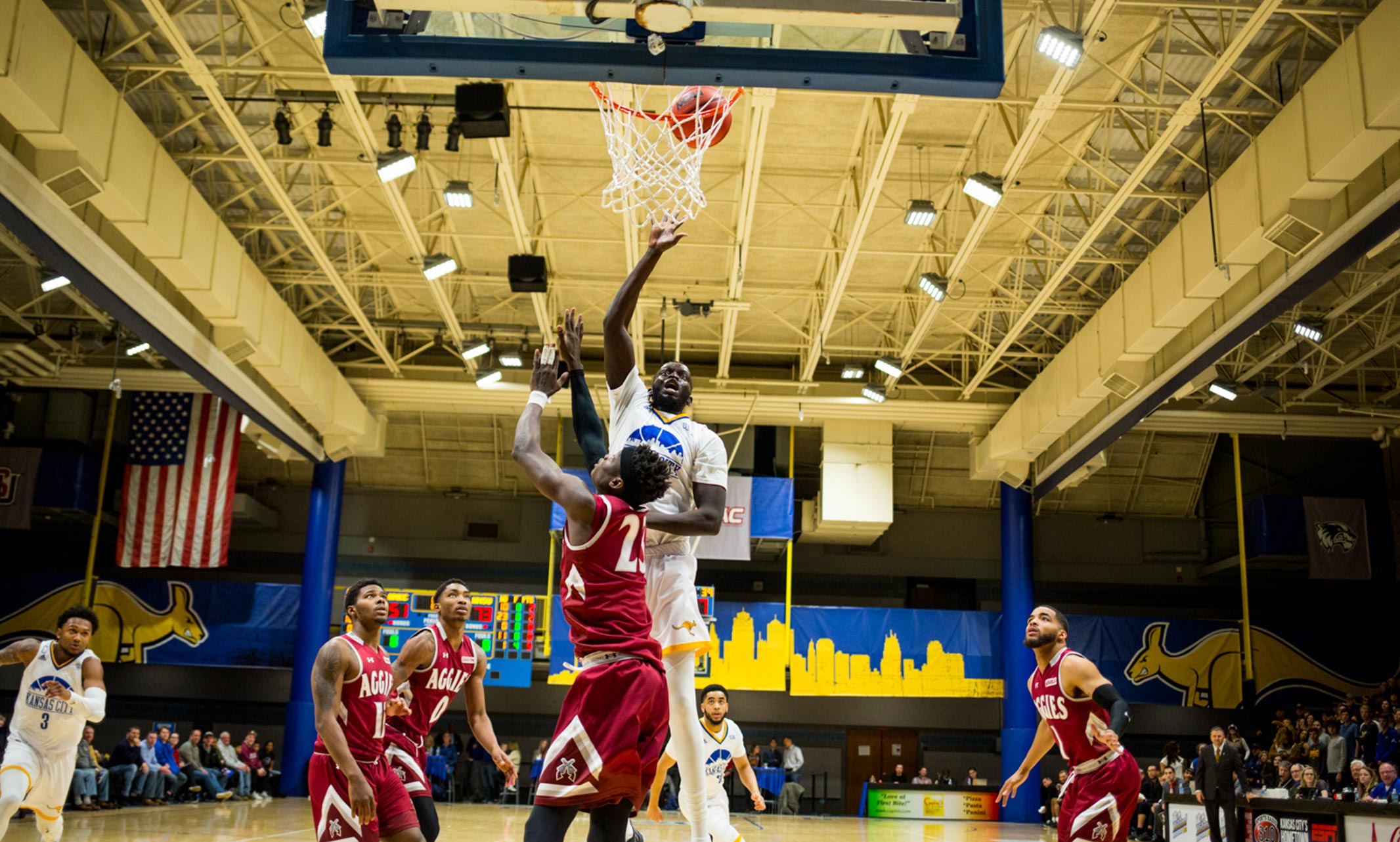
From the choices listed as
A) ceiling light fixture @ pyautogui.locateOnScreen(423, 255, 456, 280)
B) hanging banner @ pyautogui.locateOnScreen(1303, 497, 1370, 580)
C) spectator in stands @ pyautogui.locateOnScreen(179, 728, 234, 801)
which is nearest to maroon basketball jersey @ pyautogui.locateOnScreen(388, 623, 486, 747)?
ceiling light fixture @ pyautogui.locateOnScreen(423, 255, 456, 280)

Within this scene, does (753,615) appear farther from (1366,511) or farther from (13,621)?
(13,621)

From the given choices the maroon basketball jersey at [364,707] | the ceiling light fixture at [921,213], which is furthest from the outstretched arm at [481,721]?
the ceiling light fixture at [921,213]

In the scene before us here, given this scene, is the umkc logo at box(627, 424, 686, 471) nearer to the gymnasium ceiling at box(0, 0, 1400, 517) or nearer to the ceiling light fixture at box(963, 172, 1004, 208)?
the gymnasium ceiling at box(0, 0, 1400, 517)

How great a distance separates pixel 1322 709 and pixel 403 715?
24.7 metres

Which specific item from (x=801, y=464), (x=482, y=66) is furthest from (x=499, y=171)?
(x=801, y=464)

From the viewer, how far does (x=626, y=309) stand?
5.48 meters

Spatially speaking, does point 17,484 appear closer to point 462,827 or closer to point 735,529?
point 462,827

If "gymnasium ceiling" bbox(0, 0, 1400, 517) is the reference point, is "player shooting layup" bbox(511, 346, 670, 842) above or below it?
below

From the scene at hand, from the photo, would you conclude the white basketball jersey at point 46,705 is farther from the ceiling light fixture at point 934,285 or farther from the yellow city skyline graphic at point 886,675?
the yellow city skyline graphic at point 886,675

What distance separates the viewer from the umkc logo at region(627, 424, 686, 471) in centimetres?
576

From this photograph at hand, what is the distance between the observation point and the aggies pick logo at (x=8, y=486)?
2383cm

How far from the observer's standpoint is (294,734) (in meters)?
23.5

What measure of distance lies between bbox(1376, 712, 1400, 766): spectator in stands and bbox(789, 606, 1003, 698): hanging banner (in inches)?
306

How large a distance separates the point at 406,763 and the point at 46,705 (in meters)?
3.80
